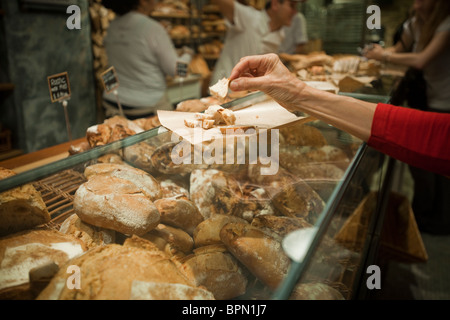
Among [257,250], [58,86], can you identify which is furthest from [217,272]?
[58,86]

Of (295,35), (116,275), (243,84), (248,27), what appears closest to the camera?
(116,275)

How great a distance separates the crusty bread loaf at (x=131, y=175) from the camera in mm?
949

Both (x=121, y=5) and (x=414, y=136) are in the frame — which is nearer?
(x=414, y=136)

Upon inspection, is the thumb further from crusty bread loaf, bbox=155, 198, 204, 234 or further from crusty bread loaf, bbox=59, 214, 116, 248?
crusty bread loaf, bbox=59, 214, 116, 248

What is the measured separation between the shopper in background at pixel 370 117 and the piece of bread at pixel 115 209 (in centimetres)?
51

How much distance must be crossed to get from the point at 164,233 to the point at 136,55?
2274 mm

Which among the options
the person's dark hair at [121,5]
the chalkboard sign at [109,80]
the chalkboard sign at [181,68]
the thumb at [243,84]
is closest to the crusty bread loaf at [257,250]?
the thumb at [243,84]

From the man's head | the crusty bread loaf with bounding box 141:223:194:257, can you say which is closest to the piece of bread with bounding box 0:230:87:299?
the crusty bread loaf with bounding box 141:223:194:257

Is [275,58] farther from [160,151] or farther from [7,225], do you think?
[7,225]

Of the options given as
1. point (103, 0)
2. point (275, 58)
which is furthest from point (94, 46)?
point (275, 58)

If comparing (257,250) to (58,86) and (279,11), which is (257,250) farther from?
(279,11)

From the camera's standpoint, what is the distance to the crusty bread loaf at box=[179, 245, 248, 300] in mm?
733

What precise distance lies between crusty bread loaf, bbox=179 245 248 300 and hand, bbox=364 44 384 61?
303 centimetres

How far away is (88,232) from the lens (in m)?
0.83
